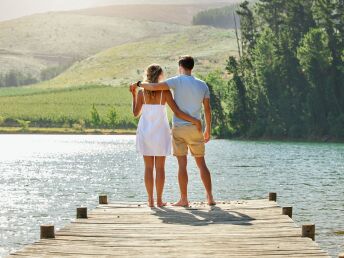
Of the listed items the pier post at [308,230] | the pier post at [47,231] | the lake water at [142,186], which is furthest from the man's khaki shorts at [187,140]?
the lake water at [142,186]

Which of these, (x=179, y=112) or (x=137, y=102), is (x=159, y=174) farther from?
(x=137, y=102)

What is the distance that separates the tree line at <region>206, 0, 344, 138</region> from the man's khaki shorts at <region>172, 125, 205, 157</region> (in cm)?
9243

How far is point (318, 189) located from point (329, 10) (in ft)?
231

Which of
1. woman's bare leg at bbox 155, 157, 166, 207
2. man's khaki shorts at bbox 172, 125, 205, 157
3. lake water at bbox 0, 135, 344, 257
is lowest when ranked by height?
lake water at bbox 0, 135, 344, 257

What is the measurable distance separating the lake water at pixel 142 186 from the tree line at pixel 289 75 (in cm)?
3040

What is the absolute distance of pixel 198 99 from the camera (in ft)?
51.0

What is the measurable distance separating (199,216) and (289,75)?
103 m

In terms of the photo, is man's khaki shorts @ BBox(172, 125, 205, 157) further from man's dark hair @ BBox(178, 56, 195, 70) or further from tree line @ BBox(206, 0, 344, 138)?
tree line @ BBox(206, 0, 344, 138)

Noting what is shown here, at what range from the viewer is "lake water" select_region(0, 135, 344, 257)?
28781mm

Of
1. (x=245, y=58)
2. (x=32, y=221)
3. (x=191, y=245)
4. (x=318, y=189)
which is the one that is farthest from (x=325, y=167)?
(x=245, y=58)

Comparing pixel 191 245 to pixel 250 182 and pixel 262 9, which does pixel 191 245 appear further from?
pixel 262 9

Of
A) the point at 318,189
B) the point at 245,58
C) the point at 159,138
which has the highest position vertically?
the point at 245,58

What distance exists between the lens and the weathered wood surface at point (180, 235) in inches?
424

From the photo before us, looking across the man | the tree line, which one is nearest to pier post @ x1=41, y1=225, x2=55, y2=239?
the man
